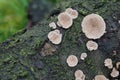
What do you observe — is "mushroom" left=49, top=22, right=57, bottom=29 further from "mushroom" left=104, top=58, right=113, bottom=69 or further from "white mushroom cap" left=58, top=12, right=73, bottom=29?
"mushroom" left=104, top=58, right=113, bottom=69

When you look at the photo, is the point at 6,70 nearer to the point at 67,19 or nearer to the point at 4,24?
the point at 67,19

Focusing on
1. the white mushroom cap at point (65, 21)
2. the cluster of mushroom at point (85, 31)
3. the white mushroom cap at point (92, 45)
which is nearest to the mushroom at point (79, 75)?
the cluster of mushroom at point (85, 31)

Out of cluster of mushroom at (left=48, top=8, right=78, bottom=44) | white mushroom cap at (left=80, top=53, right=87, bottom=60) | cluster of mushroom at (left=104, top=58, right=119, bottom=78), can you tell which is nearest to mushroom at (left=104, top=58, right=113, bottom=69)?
cluster of mushroom at (left=104, top=58, right=119, bottom=78)

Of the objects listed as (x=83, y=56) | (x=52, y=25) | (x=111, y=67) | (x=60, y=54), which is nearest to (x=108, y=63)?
(x=111, y=67)

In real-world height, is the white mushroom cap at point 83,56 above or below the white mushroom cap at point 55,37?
below

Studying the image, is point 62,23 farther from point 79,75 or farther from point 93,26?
point 79,75

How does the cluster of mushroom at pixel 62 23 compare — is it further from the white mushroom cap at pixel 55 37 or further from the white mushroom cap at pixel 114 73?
the white mushroom cap at pixel 114 73
